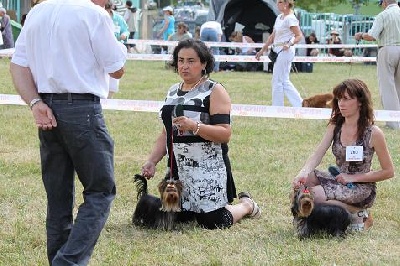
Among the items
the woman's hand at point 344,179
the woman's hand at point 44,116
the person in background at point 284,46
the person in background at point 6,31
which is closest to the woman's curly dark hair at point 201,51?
the woman's hand at point 344,179

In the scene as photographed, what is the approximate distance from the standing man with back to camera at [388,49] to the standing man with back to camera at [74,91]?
6595 mm

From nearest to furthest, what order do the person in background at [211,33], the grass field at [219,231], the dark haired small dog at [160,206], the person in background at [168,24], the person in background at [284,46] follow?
the grass field at [219,231], the dark haired small dog at [160,206], the person in background at [284,46], the person in background at [211,33], the person in background at [168,24]

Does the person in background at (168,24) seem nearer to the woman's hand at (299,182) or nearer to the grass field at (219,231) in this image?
the grass field at (219,231)

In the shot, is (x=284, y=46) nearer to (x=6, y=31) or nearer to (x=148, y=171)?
(x=148, y=171)

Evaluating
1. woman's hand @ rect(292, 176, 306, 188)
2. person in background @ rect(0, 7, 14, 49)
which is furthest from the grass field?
person in background @ rect(0, 7, 14, 49)

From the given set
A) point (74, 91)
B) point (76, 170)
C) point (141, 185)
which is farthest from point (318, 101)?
point (74, 91)

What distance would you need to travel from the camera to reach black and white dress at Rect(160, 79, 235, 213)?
5.07 meters

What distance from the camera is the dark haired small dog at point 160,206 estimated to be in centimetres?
501

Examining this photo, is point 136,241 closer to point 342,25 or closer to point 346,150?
point 346,150

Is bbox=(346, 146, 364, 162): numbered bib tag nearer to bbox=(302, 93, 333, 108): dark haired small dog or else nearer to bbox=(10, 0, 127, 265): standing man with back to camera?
bbox=(10, 0, 127, 265): standing man with back to camera

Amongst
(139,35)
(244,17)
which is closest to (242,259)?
(244,17)

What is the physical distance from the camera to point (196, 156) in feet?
16.8

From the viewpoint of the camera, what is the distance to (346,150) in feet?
16.7

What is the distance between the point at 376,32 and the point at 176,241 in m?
5.80
